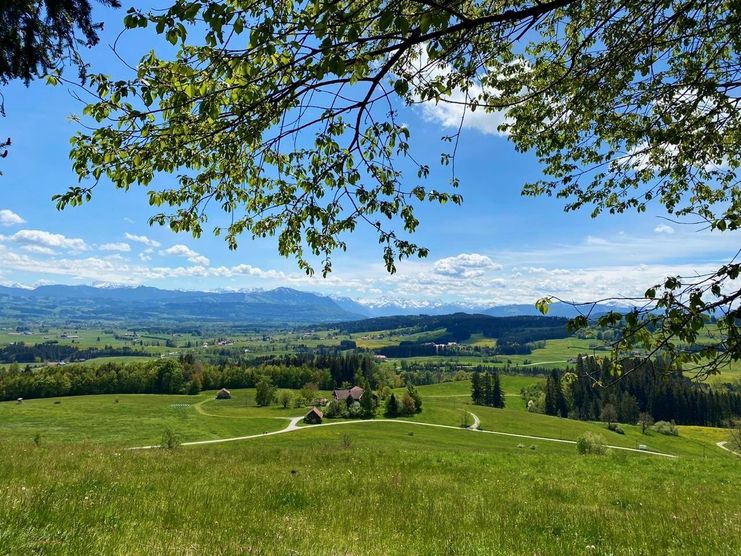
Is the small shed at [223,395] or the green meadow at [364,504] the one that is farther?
the small shed at [223,395]

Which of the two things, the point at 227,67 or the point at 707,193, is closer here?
the point at 227,67

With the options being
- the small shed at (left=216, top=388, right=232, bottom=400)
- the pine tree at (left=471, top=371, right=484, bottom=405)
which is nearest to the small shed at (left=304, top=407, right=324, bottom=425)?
the small shed at (left=216, top=388, right=232, bottom=400)

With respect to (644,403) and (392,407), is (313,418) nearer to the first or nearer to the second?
(392,407)

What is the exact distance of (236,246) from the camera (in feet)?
31.9

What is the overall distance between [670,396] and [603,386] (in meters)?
187

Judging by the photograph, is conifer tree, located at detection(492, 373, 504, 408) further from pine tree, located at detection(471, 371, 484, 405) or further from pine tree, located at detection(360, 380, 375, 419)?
pine tree, located at detection(360, 380, 375, 419)

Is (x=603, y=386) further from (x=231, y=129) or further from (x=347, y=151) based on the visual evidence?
(x=231, y=129)

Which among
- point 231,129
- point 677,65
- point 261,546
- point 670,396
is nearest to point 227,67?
point 231,129

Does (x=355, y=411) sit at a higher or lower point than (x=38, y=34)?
lower

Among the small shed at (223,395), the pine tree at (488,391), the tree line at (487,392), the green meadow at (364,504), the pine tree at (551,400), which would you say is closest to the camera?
the green meadow at (364,504)

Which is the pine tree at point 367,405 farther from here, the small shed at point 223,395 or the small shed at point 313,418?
the small shed at point 223,395

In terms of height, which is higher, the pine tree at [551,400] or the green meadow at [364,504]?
the green meadow at [364,504]

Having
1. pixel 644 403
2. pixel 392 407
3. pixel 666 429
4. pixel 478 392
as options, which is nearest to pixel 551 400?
pixel 478 392

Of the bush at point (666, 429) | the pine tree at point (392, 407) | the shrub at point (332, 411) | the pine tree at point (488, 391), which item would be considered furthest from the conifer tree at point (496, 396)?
the shrub at point (332, 411)
